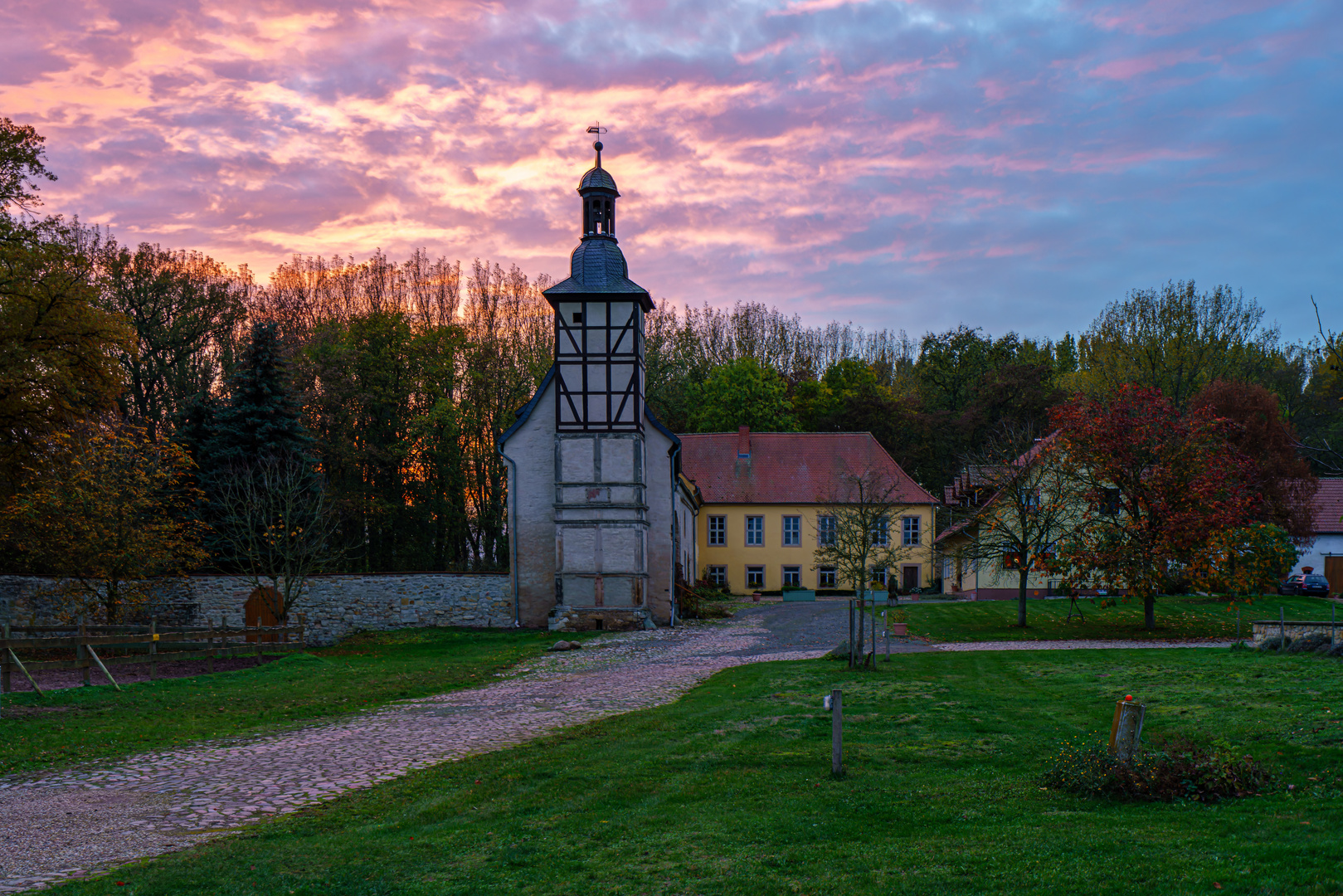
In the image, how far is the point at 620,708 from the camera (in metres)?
16.4

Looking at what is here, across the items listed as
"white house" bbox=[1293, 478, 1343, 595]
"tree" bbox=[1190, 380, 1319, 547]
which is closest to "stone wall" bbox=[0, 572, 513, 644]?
"tree" bbox=[1190, 380, 1319, 547]

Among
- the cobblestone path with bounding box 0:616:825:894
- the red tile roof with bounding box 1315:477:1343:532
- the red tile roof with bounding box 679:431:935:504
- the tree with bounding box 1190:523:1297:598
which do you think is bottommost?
the cobblestone path with bounding box 0:616:825:894

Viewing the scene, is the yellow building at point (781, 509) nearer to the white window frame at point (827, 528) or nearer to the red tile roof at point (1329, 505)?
the white window frame at point (827, 528)

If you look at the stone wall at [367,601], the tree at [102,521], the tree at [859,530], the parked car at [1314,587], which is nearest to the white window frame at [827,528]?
the tree at [859,530]

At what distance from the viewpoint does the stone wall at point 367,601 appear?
32.3 m

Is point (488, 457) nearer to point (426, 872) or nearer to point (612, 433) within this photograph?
point (612, 433)

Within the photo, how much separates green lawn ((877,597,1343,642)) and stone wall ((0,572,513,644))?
1407 cm

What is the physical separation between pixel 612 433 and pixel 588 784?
2440cm

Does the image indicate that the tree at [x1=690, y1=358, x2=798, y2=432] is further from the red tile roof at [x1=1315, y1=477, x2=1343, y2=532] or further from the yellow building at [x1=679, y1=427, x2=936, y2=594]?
the red tile roof at [x1=1315, y1=477, x2=1343, y2=532]

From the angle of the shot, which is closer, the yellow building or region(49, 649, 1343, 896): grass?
region(49, 649, 1343, 896): grass

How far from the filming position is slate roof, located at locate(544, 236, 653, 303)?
112ft

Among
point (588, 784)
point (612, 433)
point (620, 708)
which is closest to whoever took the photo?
point (588, 784)

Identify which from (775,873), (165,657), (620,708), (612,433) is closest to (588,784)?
(775,873)

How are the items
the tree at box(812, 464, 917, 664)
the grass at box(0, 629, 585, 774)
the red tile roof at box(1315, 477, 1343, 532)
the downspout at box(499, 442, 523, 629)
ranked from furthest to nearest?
the red tile roof at box(1315, 477, 1343, 532)
the downspout at box(499, 442, 523, 629)
the tree at box(812, 464, 917, 664)
the grass at box(0, 629, 585, 774)
